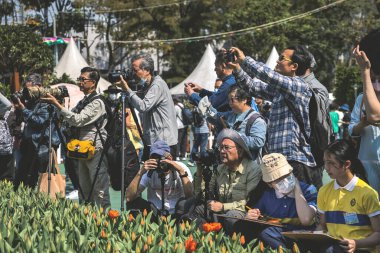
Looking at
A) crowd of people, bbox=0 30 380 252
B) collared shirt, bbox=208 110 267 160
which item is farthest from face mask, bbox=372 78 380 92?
collared shirt, bbox=208 110 267 160

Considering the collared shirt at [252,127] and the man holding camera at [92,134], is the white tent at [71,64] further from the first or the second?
the collared shirt at [252,127]

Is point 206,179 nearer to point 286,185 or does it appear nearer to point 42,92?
point 286,185

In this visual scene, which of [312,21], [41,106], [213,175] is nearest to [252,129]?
[213,175]

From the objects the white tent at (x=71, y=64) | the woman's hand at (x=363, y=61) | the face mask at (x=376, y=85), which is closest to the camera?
the woman's hand at (x=363, y=61)

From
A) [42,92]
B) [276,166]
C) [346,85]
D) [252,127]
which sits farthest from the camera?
[346,85]

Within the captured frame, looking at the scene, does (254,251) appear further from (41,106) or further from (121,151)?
(41,106)

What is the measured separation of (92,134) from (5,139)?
55.3 inches

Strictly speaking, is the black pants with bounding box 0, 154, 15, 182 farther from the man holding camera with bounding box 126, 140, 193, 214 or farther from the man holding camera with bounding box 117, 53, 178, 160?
the man holding camera with bounding box 126, 140, 193, 214

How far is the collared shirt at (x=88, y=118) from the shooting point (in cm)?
768

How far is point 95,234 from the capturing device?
185 inches

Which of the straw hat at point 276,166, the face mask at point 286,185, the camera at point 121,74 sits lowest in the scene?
the face mask at point 286,185

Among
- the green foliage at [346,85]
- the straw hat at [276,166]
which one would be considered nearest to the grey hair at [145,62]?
the straw hat at [276,166]

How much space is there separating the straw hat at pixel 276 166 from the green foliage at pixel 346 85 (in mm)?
34293

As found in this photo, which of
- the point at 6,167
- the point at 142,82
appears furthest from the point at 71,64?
the point at 142,82
